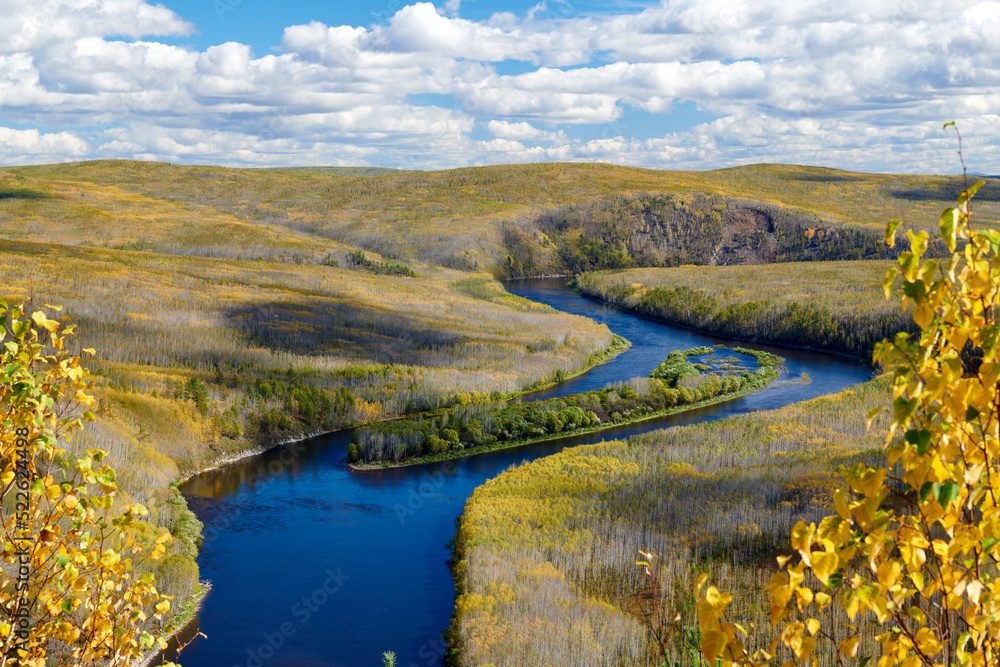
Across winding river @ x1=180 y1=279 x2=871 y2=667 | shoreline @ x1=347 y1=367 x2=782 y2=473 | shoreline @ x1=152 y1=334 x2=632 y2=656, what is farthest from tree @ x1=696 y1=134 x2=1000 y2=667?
shoreline @ x1=347 y1=367 x2=782 y2=473

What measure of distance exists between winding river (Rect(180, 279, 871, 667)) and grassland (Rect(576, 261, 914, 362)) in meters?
34.6

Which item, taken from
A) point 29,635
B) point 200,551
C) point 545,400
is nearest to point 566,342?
point 545,400

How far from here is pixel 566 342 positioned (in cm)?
Answer: 6794

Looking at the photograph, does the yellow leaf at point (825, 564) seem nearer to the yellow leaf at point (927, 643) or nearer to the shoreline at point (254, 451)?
the yellow leaf at point (927, 643)

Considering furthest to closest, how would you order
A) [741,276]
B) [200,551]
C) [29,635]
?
[741,276], [200,551], [29,635]

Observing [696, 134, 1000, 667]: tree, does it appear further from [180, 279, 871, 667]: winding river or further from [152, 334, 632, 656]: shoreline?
[180, 279, 871, 667]: winding river

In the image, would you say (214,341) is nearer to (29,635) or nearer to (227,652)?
(227,652)

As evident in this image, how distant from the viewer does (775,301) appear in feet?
288

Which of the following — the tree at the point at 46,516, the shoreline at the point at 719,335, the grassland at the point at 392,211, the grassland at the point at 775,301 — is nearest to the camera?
the tree at the point at 46,516

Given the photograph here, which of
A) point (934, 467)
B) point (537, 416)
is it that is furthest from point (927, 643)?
point (537, 416)

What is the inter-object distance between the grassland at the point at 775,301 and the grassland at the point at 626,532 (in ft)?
103

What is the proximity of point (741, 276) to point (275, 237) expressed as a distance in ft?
235

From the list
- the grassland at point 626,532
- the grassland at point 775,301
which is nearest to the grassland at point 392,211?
the grassland at point 775,301

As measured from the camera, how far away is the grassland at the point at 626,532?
2064 centimetres
